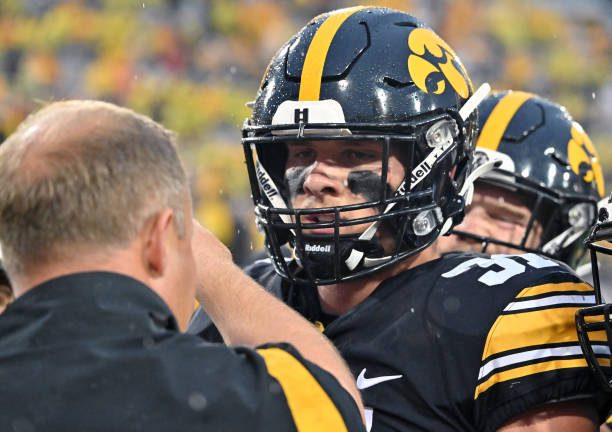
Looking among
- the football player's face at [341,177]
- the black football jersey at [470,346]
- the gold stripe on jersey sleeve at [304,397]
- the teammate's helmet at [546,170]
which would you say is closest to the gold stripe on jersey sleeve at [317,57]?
the football player's face at [341,177]

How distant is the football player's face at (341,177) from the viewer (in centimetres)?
209

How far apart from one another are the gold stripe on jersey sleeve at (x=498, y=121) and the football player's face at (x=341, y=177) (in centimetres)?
106

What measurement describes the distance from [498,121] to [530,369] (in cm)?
151

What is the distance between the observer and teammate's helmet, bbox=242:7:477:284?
2.08 meters

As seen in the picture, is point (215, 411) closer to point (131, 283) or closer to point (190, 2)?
point (131, 283)

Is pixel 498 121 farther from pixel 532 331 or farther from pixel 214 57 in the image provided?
pixel 214 57

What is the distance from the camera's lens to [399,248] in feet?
6.86

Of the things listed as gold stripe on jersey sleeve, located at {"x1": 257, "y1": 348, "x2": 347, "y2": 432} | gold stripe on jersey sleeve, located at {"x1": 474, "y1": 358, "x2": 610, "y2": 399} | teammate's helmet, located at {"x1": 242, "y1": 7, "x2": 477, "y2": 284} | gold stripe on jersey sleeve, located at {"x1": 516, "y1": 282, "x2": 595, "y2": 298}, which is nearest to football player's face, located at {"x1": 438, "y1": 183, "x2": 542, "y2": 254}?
teammate's helmet, located at {"x1": 242, "y1": 7, "x2": 477, "y2": 284}

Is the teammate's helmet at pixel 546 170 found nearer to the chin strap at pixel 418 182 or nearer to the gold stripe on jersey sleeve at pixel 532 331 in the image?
the chin strap at pixel 418 182

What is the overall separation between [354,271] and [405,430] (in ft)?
1.27

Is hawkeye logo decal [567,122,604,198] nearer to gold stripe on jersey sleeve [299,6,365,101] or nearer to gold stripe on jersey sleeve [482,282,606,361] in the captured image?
gold stripe on jersey sleeve [299,6,365,101]

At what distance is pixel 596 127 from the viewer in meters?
7.46

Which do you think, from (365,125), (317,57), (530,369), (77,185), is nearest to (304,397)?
(77,185)

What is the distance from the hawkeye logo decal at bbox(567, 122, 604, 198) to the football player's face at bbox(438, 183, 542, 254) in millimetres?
220
